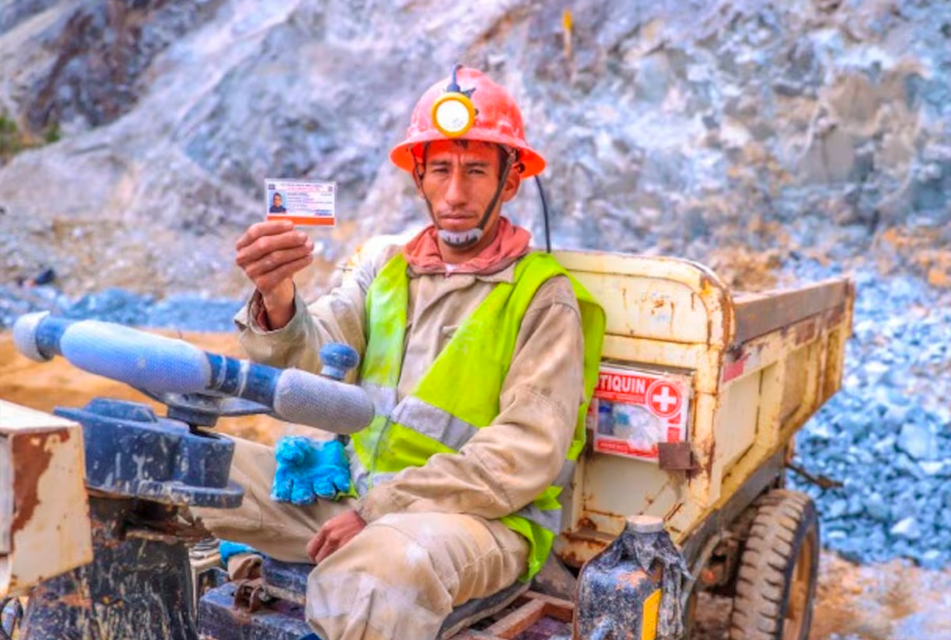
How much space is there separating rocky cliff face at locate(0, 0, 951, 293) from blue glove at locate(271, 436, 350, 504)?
8631 millimetres

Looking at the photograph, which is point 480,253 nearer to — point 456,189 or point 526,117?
point 456,189

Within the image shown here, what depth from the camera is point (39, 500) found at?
1.43 m

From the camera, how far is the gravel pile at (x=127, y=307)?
506 inches

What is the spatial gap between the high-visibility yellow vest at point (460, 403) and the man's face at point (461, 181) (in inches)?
8.7

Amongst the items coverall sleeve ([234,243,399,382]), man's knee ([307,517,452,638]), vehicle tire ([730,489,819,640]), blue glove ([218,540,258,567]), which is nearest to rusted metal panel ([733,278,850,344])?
vehicle tire ([730,489,819,640])

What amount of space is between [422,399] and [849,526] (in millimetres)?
4194

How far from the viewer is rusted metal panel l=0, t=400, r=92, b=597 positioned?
1402 millimetres

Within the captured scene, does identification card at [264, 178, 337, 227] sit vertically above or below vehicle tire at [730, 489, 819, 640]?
above

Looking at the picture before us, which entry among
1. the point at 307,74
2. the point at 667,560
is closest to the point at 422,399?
the point at 667,560

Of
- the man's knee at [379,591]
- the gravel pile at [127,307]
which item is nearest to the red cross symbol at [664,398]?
the man's knee at [379,591]

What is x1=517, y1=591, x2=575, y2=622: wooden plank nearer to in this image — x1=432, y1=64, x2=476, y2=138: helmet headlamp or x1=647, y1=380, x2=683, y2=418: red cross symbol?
x1=647, y1=380, x2=683, y2=418: red cross symbol

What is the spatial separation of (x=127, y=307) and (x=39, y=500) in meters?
12.9

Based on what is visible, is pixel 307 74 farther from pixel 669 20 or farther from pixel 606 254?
pixel 606 254

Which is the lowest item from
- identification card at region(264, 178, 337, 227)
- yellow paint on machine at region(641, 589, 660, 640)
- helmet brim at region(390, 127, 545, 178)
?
yellow paint on machine at region(641, 589, 660, 640)
